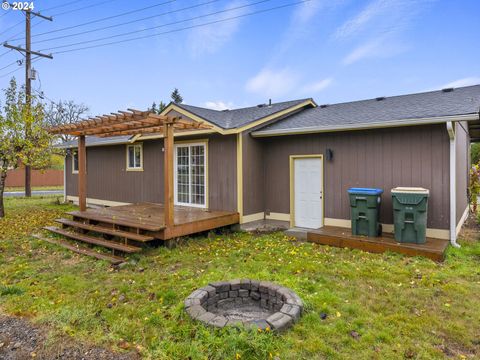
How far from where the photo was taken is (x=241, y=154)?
7480 mm

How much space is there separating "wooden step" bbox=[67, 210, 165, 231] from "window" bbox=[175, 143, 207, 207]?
214cm

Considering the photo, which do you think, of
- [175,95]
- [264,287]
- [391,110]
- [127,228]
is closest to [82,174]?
[127,228]

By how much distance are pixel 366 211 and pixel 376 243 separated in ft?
2.20

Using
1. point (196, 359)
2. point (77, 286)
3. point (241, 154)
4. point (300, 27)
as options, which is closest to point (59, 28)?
point (300, 27)

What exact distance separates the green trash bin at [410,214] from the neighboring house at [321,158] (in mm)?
710

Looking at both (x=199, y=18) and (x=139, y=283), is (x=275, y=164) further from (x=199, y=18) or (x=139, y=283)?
(x=199, y=18)

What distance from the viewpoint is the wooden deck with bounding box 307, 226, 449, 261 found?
5.08 meters

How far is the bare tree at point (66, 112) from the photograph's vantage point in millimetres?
27656

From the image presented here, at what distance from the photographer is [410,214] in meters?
5.43

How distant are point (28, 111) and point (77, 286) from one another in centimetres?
726

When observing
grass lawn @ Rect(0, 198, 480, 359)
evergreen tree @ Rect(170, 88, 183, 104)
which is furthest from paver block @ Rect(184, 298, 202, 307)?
evergreen tree @ Rect(170, 88, 183, 104)

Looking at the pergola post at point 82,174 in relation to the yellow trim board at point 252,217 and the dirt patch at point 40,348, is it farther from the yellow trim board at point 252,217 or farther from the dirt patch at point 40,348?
the dirt patch at point 40,348

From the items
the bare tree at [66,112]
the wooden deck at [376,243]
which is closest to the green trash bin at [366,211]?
the wooden deck at [376,243]

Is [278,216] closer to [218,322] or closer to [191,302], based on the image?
[191,302]
